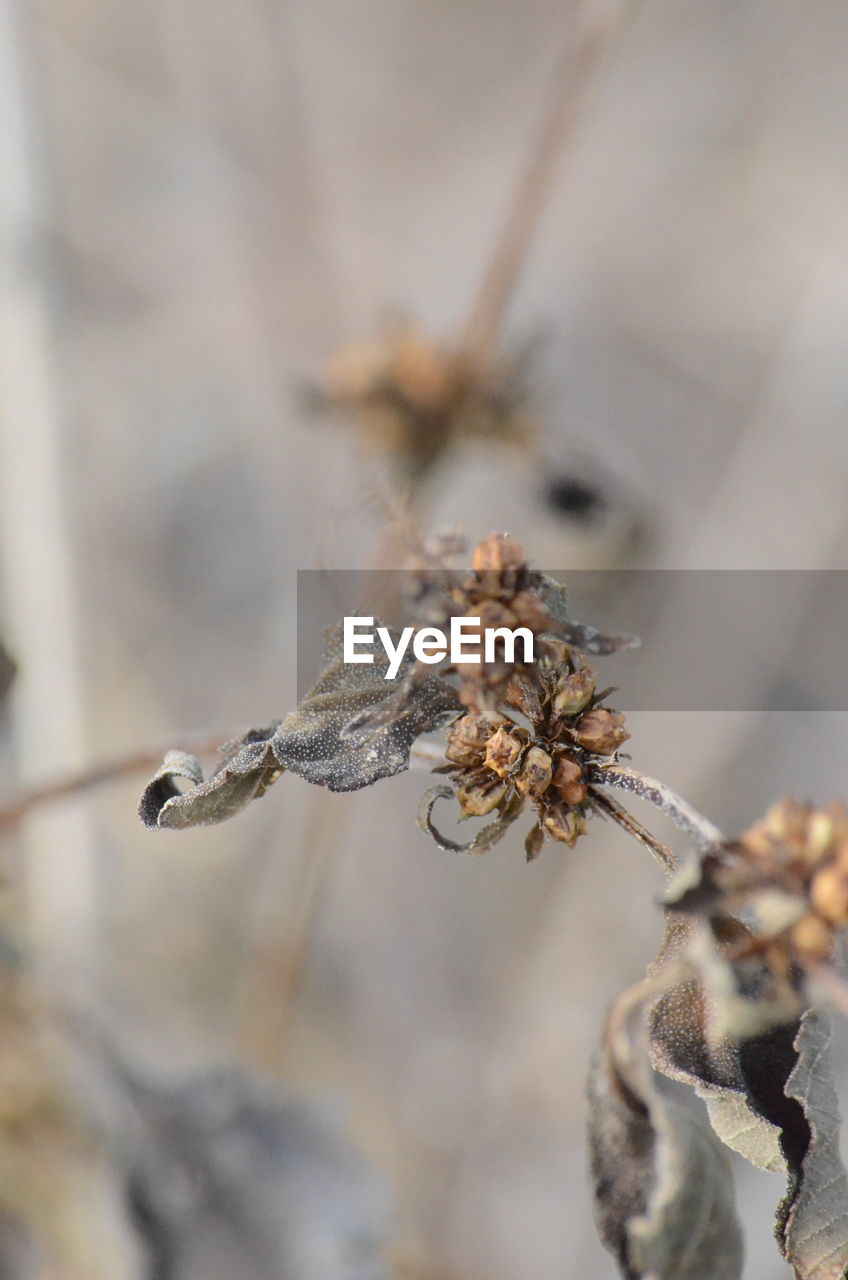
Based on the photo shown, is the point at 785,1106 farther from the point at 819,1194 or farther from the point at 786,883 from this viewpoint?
the point at 786,883

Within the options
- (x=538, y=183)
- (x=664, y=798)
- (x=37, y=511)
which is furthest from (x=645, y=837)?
(x=37, y=511)

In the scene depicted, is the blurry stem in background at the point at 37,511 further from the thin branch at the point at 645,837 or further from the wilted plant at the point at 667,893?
the thin branch at the point at 645,837

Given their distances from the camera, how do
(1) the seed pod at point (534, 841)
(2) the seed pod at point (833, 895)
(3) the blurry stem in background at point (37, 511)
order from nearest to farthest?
(2) the seed pod at point (833, 895)
(1) the seed pod at point (534, 841)
(3) the blurry stem in background at point (37, 511)

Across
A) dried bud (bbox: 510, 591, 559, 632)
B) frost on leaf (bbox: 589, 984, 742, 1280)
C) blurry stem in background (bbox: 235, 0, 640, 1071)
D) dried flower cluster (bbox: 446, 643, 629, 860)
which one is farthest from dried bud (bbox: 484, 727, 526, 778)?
blurry stem in background (bbox: 235, 0, 640, 1071)

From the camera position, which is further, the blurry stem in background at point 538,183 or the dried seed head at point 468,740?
the blurry stem in background at point 538,183

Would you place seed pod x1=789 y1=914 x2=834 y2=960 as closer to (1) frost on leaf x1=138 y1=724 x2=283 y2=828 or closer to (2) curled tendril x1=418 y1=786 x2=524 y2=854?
(2) curled tendril x1=418 y1=786 x2=524 y2=854

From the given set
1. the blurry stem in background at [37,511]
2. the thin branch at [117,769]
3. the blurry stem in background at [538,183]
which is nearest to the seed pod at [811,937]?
the thin branch at [117,769]
